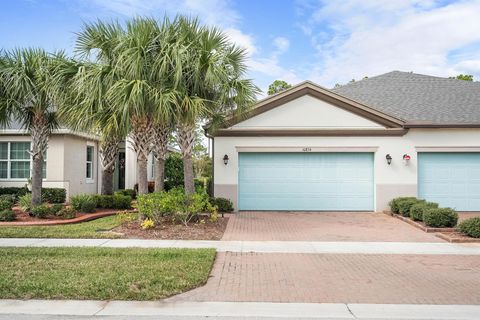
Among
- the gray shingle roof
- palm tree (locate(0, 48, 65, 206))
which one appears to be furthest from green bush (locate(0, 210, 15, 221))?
the gray shingle roof

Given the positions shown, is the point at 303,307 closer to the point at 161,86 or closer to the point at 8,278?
the point at 8,278

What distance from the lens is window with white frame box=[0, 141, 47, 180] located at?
63.6 ft

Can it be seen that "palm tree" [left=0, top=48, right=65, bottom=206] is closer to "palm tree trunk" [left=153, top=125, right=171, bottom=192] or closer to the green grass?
the green grass

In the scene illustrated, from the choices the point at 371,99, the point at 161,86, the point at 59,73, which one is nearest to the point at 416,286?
the point at 161,86

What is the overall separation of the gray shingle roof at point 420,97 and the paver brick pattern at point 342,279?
32.0 feet

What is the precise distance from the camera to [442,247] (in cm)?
1050

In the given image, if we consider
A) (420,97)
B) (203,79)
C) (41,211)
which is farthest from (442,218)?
(41,211)

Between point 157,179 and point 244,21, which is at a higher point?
point 244,21

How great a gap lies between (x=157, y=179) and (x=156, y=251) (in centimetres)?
519

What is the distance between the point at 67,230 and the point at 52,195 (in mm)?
6671

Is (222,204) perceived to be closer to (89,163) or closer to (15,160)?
(89,163)

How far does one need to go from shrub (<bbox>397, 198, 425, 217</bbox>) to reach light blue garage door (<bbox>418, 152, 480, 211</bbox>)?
2295 millimetres

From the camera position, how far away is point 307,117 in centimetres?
1734

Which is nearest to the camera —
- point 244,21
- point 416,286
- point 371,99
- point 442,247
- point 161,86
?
point 416,286
